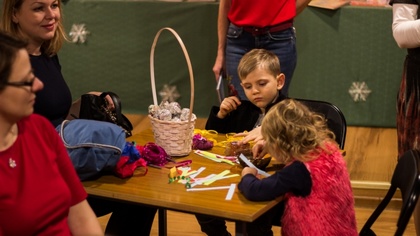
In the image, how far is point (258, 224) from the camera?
3.22 m

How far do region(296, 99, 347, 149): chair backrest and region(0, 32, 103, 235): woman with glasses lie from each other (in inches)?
54.5

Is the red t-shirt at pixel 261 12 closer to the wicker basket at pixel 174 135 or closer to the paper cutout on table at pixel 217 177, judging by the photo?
the wicker basket at pixel 174 135

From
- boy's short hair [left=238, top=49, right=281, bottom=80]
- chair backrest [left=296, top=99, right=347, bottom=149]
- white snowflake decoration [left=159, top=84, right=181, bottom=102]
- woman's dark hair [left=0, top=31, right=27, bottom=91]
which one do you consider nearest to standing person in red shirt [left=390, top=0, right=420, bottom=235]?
chair backrest [left=296, top=99, right=347, bottom=149]

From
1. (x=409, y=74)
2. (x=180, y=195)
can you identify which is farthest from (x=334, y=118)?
(x=180, y=195)

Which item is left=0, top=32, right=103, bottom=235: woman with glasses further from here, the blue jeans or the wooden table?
the blue jeans

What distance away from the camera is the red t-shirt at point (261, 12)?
4.14 metres

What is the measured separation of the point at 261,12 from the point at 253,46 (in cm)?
19

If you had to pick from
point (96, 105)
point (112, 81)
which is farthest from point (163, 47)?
point (96, 105)

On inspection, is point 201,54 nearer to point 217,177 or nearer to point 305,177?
point 217,177

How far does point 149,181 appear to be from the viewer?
294 centimetres

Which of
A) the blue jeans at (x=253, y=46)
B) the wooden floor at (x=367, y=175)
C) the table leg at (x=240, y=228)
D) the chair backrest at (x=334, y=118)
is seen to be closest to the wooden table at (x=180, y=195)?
the table leg at (x=240, y=228)

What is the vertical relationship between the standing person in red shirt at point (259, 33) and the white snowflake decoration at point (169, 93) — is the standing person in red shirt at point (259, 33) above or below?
above

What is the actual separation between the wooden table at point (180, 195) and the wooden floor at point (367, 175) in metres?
1.40

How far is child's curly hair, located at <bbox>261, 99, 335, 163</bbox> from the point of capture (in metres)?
2.85
